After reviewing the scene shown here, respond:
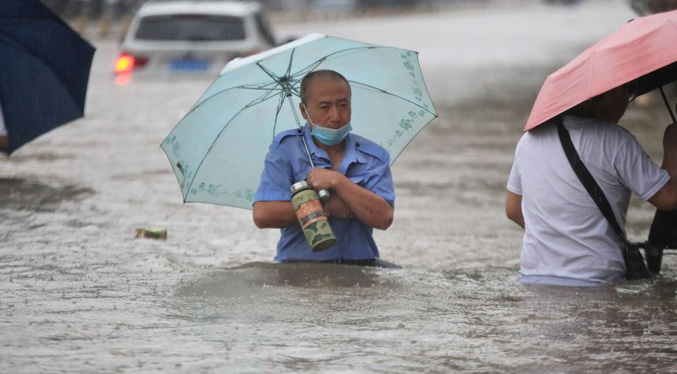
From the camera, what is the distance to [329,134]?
6.00 meters

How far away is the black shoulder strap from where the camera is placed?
5.78m

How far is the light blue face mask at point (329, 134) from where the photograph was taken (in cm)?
598

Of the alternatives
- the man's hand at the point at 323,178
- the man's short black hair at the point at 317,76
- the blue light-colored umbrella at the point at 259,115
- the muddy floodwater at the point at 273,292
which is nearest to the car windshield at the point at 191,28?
the muddy floodwater at the point at 273,292

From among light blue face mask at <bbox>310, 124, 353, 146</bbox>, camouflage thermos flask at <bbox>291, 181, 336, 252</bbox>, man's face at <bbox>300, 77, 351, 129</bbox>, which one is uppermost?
man's face at <bbox>300, 77, 351, 129</bbox>

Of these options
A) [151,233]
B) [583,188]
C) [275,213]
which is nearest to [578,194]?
[583,188]

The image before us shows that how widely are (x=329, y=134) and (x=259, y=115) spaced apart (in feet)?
2.58

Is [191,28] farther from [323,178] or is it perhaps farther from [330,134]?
[323,178]

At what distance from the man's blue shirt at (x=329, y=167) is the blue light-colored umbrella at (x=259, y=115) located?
50 centimetres

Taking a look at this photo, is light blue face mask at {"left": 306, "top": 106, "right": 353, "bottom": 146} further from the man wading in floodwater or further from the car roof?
the car roof

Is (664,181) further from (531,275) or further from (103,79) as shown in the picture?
(103,79)

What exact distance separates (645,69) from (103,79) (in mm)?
18452

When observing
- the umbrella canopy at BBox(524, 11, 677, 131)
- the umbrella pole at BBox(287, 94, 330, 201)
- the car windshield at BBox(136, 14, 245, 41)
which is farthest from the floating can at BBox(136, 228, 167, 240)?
the car windshield at BBox(136, 14, 245, 41)

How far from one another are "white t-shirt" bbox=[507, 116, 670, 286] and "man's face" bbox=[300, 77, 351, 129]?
2.92 feet

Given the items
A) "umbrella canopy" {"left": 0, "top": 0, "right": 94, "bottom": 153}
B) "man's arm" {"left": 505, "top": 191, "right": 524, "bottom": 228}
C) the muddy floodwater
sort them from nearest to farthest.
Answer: the muddy floodwater, "man's arm" {"left": 505, "top": 191, "right": 524, "bottom": 228}, "umbrella canopy" {"left": 0, "top": 0, "right": 94, "bottom": 153}
